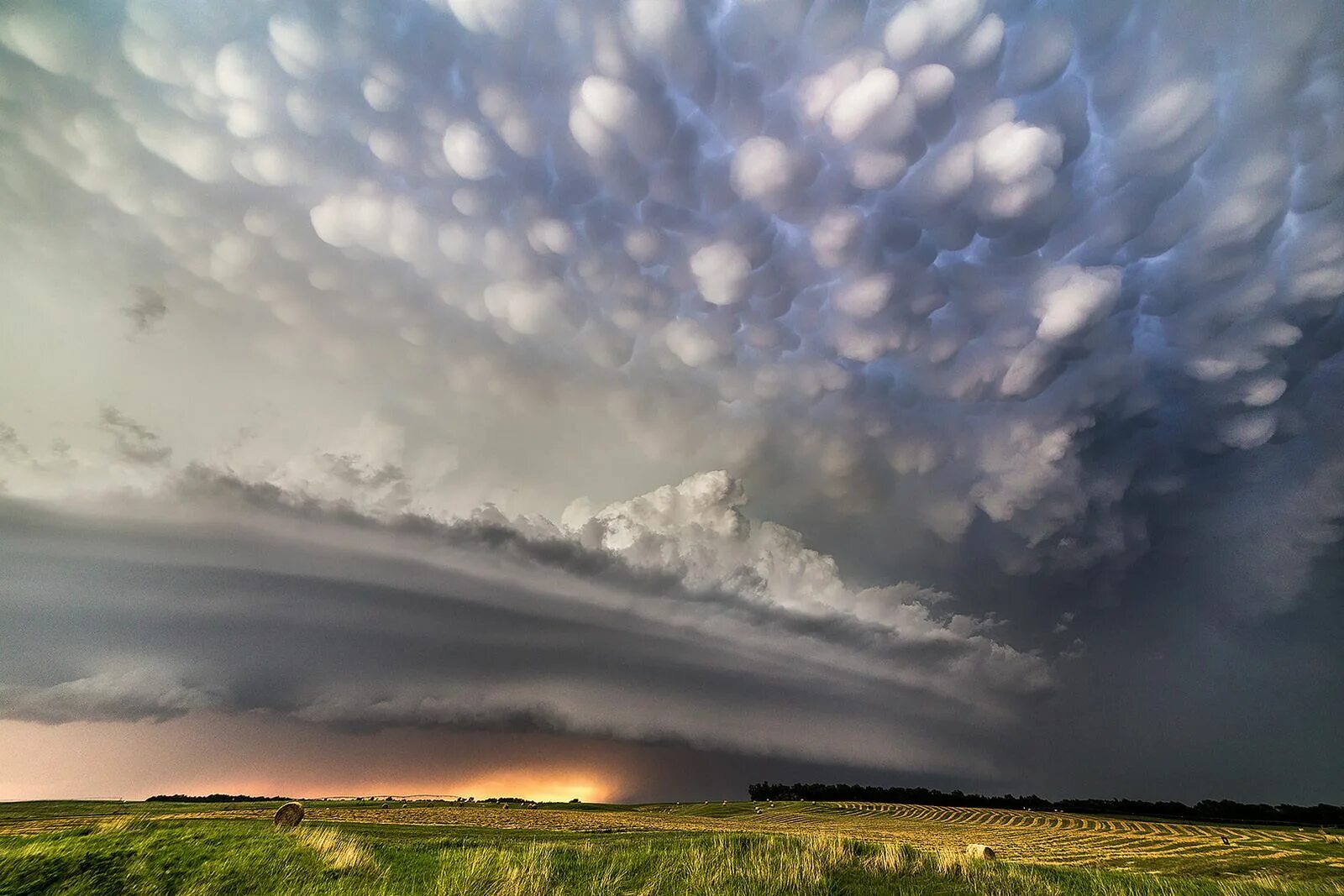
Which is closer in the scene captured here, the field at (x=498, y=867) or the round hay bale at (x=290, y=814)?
the field at (x=498, y=867)

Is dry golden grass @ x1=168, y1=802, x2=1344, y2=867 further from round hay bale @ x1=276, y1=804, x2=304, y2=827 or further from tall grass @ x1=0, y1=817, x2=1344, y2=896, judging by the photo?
round hay bale @ x1=276, y1=804, x2=304, y2=827

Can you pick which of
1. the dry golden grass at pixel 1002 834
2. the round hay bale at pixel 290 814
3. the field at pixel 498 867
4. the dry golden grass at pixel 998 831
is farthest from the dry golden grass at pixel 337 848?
the dry golden grass at pixel 998 831

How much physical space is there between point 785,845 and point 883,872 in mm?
3799

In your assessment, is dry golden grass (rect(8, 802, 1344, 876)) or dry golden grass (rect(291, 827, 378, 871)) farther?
dry golden grass (rect(8, 802, 1344, 876))

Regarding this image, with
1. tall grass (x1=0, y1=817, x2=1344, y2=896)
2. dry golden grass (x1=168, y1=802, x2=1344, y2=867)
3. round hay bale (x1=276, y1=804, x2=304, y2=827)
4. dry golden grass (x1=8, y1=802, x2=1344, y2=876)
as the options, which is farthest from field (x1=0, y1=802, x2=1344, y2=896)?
round hay bale (x1=276, y1=804, x2=304, y2=827)

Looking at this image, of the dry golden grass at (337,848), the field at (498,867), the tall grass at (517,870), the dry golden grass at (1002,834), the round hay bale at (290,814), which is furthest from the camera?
the dry golden grass at (1002,834)

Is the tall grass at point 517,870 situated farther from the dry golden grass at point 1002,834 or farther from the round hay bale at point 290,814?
the round hay bale at point 290,814

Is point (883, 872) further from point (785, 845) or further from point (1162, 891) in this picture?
point (1162, 891)

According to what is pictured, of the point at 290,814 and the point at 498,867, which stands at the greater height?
the point at 498,867

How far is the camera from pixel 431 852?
75.2ft

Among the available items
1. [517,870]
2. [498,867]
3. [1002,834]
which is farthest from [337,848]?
[1002,834]

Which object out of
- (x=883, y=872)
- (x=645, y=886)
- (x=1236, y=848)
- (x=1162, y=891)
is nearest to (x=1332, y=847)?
(x=1236, y=848)

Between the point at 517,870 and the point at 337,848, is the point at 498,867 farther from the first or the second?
the point at 337,848

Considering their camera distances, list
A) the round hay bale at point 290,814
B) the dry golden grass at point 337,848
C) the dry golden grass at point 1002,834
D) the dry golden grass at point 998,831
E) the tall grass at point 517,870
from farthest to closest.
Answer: the dry golden grass at point 998,831 < the dry golden grass at point 1002,834 < the round hay bale at point 290,814 < the dry golden grass at point 337,848 < the tall grass at point 517,870
